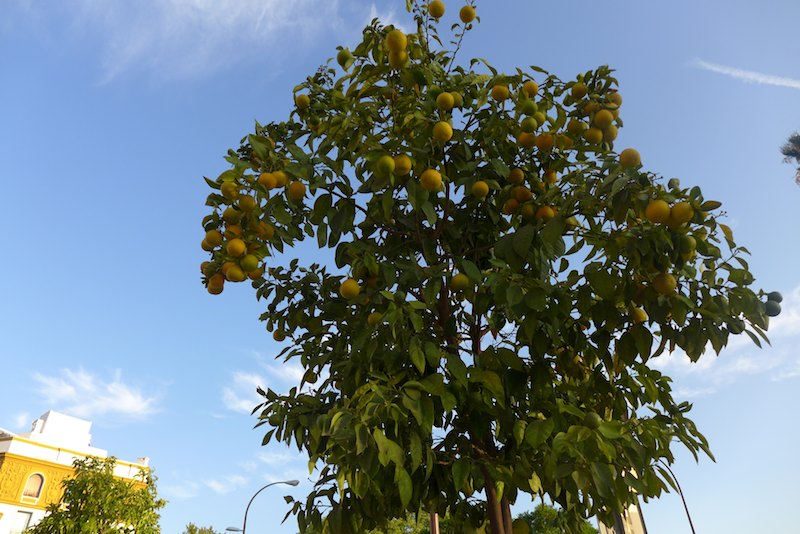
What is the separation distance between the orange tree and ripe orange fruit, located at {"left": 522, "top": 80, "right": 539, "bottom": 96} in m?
0.02

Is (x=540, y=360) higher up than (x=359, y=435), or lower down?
higher up

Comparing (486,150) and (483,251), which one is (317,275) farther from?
(486,150)

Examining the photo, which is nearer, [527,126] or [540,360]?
[540,360]

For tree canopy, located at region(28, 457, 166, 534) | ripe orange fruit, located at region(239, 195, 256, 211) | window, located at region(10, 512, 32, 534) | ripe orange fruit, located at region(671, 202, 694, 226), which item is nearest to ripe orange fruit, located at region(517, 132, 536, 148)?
ripe orange fruit, located at region(671, 202, 694, 226)

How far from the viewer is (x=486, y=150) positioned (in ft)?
12.9

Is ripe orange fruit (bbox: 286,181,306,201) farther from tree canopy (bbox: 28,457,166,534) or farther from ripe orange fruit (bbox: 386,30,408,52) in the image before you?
tree canopy (bbox: 28,457,166,534)

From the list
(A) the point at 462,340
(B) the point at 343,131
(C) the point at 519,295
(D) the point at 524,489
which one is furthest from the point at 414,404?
(B) the point at 343,131

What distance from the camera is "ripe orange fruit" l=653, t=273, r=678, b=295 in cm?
297

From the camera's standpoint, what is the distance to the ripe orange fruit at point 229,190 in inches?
133

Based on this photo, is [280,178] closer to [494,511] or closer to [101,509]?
[494,511]

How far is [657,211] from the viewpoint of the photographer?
2848 mm

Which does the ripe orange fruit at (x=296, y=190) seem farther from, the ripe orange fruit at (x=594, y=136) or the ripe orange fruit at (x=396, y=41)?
the ripe orange fruit at (x=594, y=136)

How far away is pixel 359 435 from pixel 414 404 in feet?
1.09

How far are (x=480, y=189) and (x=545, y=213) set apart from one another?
17.1 inches
